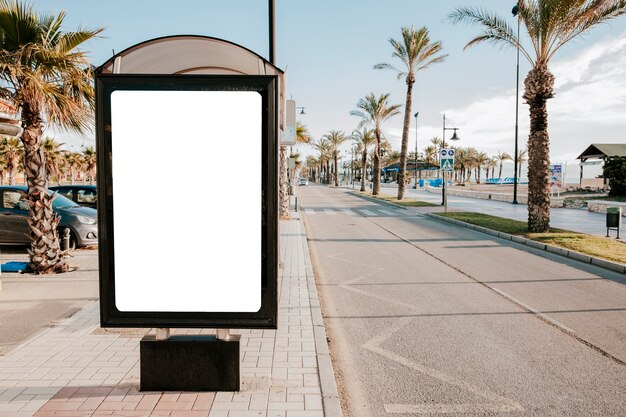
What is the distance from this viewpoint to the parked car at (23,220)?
456 inches

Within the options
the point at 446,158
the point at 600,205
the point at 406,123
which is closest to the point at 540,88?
the point at 446,158

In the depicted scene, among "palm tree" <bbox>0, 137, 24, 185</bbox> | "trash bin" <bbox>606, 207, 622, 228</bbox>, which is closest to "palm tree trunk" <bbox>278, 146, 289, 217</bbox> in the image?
"trash bin" <bbox>606, 207, 622, 228</bbox>

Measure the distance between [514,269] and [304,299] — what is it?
5.40 meters

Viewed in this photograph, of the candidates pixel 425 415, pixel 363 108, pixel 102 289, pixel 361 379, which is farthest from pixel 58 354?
pixel 363 108

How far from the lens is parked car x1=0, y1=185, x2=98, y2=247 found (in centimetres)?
1157

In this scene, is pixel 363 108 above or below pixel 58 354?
above

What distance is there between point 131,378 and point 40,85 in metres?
5.73

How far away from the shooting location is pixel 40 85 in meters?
7.66

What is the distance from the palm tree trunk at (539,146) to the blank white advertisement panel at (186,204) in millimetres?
13852

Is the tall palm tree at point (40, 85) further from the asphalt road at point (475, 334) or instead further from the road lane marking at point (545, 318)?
the road lane marking at point (545, 318)

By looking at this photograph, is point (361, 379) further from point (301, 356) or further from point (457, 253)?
point (457, 253)

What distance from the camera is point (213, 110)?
369cm

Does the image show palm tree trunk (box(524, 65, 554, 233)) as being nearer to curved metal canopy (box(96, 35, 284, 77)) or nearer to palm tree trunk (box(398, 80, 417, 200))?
curved metal canopy (box(96, 35, 284, 77))

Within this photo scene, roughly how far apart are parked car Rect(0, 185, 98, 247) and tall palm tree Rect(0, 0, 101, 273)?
9.87 ft
